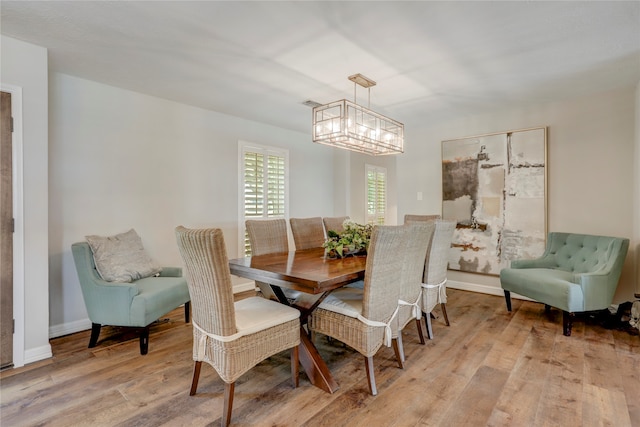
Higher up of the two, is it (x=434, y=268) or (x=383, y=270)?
(x=383, y=270)

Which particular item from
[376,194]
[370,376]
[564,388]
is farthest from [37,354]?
[376,194]

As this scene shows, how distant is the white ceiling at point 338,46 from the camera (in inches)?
79.2

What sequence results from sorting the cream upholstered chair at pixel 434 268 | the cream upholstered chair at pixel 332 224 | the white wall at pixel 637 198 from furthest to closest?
the cream upholstered chair at pixel 332 224 < the white wall at pixel 637 198 < the cream upholstered chair at pixel 434 268

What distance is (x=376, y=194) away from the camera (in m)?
7.32

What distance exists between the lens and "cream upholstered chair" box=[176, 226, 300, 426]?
166 cm

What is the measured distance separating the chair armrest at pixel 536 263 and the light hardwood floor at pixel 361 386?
0.83 metres

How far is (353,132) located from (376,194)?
15.4ft

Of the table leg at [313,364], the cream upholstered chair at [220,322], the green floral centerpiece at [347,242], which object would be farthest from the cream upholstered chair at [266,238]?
the cream upholstered chair at [220,322]

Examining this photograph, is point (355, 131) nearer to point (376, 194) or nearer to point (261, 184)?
point (261, 184)

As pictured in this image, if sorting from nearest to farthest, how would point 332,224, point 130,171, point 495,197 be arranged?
point 130,171 → point 332,224 → point 495,197

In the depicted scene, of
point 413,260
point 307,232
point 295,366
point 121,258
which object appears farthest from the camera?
point 307,232

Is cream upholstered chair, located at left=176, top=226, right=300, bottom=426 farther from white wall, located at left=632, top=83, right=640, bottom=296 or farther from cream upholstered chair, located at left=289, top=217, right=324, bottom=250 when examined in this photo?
white wall, located at left=632, top=83, right=640, bottom=296

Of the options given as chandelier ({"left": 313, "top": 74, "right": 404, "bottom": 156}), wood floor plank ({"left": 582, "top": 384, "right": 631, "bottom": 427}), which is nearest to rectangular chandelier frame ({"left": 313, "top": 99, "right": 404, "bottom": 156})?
chandelier ({"left": 313, "top": 74, "right": 404, "bottom": 156})

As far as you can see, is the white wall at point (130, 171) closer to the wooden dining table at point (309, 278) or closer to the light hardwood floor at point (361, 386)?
the light hardwood floor at point (361, 386)
